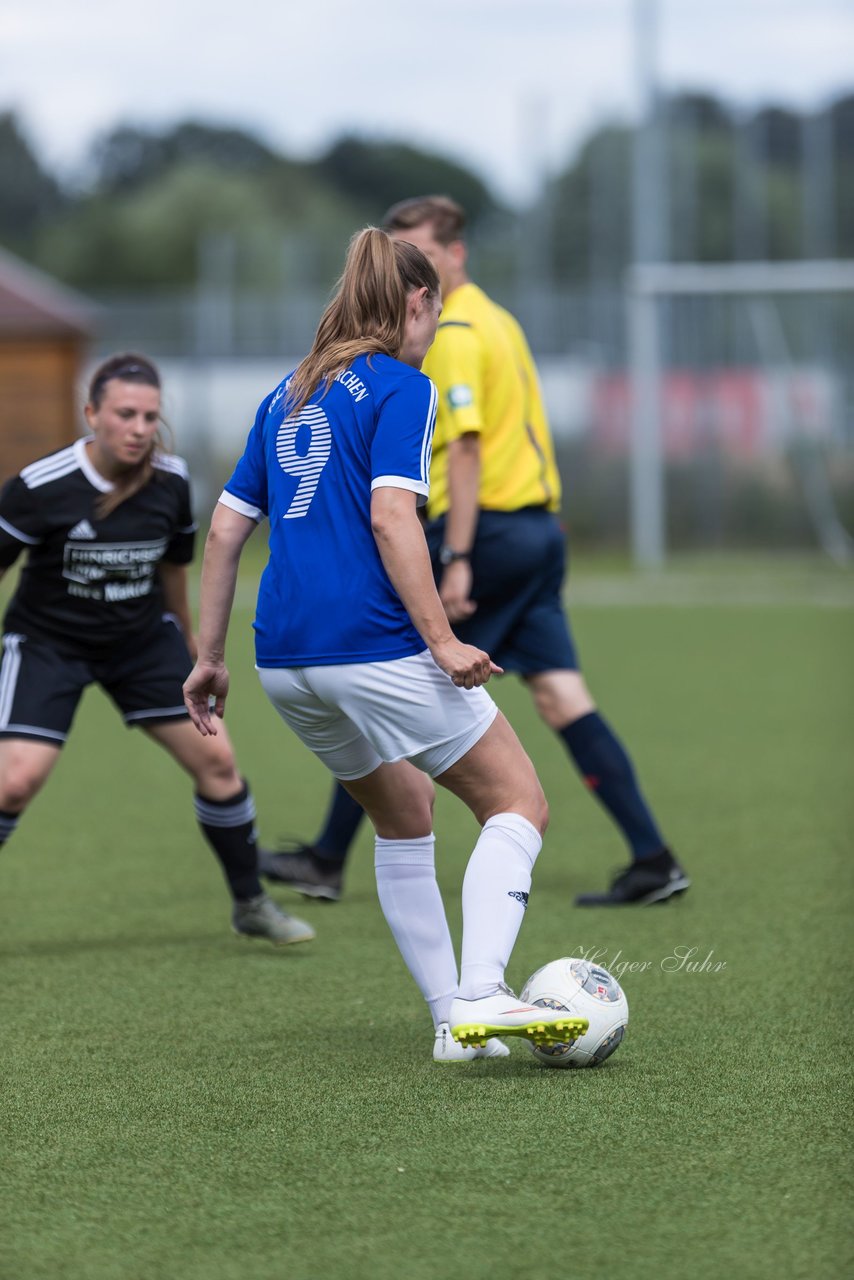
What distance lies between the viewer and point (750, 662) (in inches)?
508

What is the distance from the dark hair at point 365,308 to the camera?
3766 mm

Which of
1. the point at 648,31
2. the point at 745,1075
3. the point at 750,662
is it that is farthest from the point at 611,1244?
the point at 648,31

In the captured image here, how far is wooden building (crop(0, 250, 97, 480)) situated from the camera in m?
27.2

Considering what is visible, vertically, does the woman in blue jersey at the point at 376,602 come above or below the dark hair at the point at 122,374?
below

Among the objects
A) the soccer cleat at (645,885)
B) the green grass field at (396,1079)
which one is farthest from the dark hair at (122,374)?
the soccer cleat at (645,885)

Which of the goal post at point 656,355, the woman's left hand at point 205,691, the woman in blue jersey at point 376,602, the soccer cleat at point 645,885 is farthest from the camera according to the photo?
the goal post at point 656,355

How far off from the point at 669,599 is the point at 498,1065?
14773 mm

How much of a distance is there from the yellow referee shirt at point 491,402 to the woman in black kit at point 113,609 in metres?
0.89

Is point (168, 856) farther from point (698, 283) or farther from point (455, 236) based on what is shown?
point (698, 283)

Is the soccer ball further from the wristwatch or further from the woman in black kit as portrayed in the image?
the wristwatch

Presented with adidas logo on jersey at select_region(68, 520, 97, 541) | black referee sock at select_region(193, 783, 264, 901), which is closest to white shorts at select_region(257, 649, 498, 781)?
adidas logo on jersey at select_region(68, 520, 97, 541)

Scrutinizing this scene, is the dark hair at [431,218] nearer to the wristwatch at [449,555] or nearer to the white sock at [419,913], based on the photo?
the wristwatch at [449,555]

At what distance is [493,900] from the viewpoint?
378 centimetres

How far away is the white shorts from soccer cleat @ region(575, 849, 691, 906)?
6.59 feet
